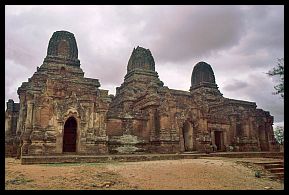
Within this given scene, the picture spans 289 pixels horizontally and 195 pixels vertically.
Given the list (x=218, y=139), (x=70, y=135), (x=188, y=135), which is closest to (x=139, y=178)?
(x=70, y=135)

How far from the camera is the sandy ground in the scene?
8.97m

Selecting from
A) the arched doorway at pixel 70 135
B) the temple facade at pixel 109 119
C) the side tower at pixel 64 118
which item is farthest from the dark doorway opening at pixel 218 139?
the arched doorway at pixel 70 135

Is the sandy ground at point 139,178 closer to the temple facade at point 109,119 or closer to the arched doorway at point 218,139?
the temple facade at point 109,119

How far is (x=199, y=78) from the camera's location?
39.4 meters

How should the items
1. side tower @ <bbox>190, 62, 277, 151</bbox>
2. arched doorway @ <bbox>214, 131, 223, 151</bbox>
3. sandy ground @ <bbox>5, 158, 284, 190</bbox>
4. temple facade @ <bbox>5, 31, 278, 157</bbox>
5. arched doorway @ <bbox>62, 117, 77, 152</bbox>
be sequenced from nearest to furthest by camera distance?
sandy ground @ <bbox>5, 158, 284, 190</bbox>
temple facade @ <bbox>5, 31, 278, 157</bbox>
arched doorway @ <bbox>62, 117, 77, 152</bbox>
side tower @ <bbox>190, 62, 277, 151</bbox>
arched doorway @ <bbox>214, 131, 223, 151</bbox>

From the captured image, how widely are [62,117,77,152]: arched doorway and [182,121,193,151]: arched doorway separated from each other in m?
10.4

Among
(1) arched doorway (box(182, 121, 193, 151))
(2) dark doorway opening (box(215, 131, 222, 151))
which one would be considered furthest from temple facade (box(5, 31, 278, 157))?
(2) dark doorway opening (box(215, 131, 222, 151))

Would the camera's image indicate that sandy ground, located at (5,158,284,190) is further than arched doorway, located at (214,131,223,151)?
No

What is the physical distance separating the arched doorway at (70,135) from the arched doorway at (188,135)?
10428mm

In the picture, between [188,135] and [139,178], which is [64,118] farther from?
[188,135]

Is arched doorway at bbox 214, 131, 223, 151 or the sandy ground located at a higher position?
arched doorway at bbox 214, 131, 223, 151

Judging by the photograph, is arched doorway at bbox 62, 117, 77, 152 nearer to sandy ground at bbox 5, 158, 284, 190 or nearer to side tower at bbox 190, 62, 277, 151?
sandy ground at bbox 5, 158, 284, 190
